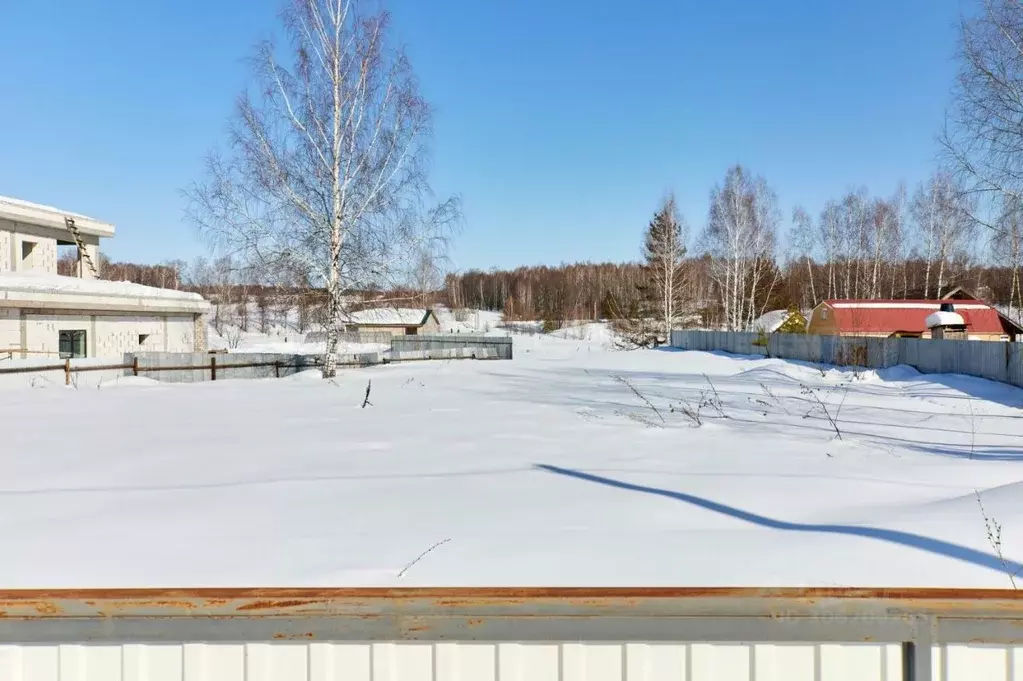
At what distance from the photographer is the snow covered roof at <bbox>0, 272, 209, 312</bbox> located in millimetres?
12859

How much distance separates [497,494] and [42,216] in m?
19.2

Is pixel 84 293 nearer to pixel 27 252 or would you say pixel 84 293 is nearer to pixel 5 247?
pixel 5 247

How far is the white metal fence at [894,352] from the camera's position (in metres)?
13.6

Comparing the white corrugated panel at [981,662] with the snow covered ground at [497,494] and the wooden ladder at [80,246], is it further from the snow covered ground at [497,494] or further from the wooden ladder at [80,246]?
the wooden ladder at [80,246]

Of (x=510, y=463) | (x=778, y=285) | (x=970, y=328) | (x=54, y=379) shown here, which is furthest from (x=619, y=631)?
(x=778, y=285)

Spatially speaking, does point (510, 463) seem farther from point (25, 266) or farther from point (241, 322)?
point (241, 322)

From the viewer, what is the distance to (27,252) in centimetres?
1680

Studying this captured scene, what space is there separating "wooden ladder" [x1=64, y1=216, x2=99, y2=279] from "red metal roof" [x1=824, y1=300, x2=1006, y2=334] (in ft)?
97.5

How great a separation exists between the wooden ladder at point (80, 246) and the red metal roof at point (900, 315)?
29714mm

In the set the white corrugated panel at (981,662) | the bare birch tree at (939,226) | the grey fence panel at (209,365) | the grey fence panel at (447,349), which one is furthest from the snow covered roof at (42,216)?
the bare birch tree at (939,226)

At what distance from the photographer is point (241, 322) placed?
53.8 m

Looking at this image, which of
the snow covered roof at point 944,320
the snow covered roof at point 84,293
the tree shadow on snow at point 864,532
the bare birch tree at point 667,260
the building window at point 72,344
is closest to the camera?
the tree shadow on snow at point 864,532

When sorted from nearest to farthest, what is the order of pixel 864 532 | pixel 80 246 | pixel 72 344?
pixel 864 532
pixel 72 344
pixel 80 246

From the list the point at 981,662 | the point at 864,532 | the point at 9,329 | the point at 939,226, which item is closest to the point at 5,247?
the point at 9,329
